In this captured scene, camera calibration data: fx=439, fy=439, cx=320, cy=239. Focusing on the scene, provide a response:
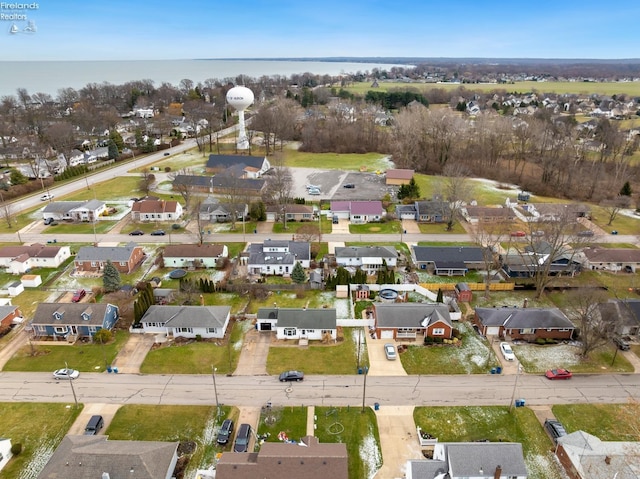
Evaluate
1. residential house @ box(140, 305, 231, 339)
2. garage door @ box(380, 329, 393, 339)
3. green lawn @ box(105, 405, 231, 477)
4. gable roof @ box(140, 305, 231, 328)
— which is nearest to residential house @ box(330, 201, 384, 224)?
A: garage door @ box(380, 329, 393, 339)

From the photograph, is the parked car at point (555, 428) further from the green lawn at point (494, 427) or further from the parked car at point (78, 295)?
the parked car at point (78, 295)

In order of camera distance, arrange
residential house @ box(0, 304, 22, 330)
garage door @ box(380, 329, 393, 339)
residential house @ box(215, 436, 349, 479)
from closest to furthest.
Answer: residential house @ box(215, 436, 349, 479)
garage door @ box(380, 329, 393, 339)
residential house @ box(0, 304, 22, 330)

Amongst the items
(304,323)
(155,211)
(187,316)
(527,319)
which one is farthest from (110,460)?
(155,211)

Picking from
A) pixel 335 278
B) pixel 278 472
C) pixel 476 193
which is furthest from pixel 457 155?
pixel 278 472

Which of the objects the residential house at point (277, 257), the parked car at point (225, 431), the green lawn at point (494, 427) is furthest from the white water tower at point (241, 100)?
the green lawn at point (494, 427)

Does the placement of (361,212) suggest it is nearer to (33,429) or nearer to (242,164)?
(242,164)

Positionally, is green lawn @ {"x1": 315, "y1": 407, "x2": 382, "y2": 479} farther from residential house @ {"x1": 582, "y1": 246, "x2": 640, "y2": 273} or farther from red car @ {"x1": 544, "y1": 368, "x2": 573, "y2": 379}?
residential house @ {"x1": 582, "y1": 246, "x2": 640, "y2": 273}

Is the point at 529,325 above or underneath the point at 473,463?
underneath
